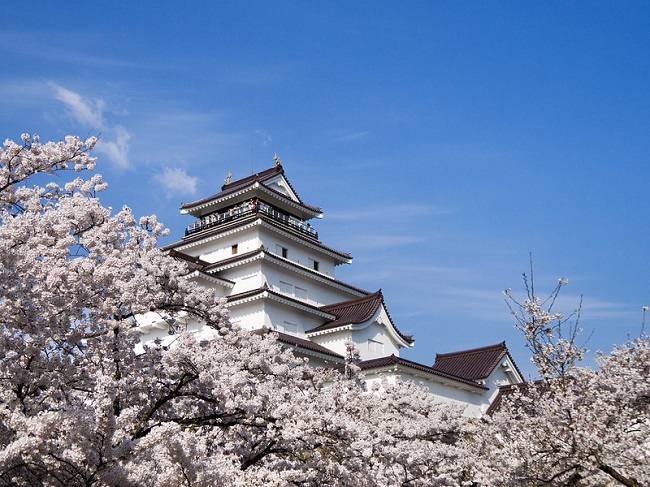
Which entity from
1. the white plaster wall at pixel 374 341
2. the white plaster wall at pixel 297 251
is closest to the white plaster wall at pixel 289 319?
the white plaster wall at pixel 374 341

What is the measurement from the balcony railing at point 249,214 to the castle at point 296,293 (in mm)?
91

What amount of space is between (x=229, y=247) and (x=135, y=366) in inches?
1084

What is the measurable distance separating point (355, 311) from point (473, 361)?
28.3 feet

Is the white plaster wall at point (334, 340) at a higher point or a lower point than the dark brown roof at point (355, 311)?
lower

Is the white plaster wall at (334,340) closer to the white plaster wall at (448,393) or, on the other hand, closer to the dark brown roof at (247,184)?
the white plaster wall at (448,393)

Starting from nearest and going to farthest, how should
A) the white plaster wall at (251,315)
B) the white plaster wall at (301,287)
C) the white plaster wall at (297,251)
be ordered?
the white plaster wall at (251,315) < the white plaster wall at (301,287) < the white plaster wall at (297,251)

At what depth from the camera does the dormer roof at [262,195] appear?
3972 cm

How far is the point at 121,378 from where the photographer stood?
1073 cm

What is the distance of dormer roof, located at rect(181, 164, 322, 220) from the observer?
39719 millimetres

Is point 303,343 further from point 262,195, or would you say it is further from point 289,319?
point 262,195

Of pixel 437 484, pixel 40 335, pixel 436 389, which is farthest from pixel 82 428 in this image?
pixel 436 389

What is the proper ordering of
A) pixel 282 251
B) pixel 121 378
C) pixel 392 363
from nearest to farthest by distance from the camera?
pixel 121 378, pixel 392 363, pixel 282 251

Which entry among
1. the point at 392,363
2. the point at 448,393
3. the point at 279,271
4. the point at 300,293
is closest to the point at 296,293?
the point at 300,293

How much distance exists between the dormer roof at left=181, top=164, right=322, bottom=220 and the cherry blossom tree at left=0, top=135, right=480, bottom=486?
2601cm
